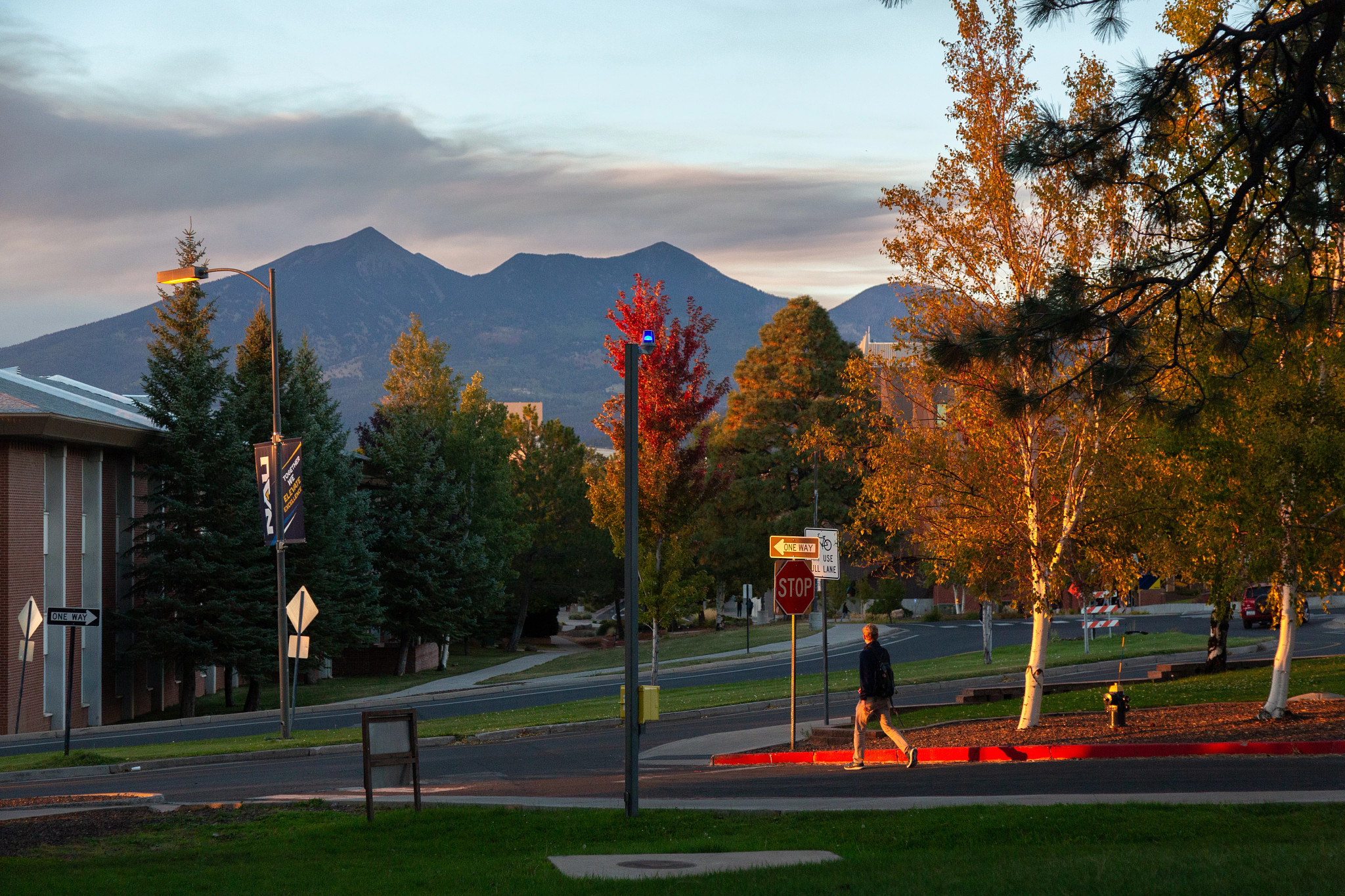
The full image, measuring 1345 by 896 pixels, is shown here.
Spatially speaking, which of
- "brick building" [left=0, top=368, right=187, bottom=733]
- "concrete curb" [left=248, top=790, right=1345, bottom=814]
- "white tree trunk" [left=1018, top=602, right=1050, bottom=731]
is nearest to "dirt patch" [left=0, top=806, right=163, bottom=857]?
"concrete curb" [left=248, top=790, right=1345, bottom=814]

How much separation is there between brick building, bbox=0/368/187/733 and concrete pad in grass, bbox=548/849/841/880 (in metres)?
24.7

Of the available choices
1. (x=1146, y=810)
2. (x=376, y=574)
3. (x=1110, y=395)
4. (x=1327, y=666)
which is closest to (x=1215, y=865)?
(x=1146, y=810)

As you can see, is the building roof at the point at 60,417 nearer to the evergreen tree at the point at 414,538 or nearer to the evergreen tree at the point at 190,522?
the evergreen tree at the point at 190,522

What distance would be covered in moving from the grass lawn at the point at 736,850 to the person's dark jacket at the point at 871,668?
3965mm

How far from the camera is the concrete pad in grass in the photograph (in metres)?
9.00

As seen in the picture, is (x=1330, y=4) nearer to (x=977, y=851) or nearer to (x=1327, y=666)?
(x=977, y=851)

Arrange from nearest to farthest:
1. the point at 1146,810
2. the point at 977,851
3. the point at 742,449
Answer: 1. the point at 977,851
2. the point at 1146,810
3. the point at 742,449

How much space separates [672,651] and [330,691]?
1460 cm

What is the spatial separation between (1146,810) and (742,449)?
51247 mm

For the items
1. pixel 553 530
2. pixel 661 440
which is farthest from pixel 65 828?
pixel 553 530

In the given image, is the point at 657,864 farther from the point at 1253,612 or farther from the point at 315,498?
the point at 1253,612

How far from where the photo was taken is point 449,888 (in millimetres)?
8742

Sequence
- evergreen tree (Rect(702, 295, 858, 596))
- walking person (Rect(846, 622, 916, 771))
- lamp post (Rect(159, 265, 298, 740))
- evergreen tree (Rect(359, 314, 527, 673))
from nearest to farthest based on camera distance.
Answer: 1. walking person (Rect(846, 622, 916, 771))
2. lamp post (Rect(159, 265, 298, 740))
3. evergreen tree (Rect(359, 314, 527, 673))
4. evergreen tree (Rect(702, 295, 858, 596))

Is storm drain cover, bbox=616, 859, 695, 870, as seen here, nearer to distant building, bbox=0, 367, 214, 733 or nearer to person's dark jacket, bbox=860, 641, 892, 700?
person's dark jacket, bbox=860, 641, 892, 700
